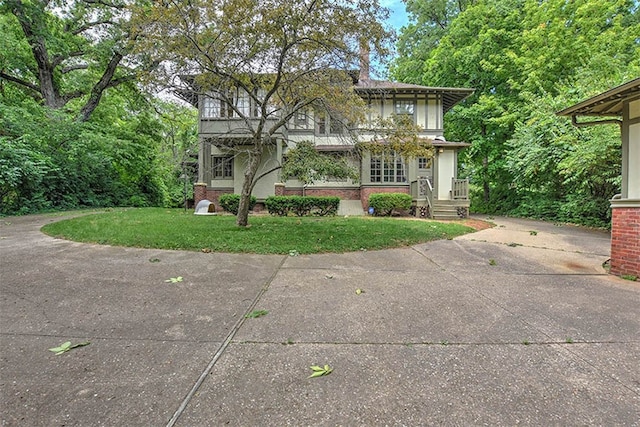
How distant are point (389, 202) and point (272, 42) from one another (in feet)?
26.7

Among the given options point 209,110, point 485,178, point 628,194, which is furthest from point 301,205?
point 485,178

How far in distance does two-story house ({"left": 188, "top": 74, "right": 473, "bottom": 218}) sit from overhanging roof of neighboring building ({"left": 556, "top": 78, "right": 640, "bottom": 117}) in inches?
286

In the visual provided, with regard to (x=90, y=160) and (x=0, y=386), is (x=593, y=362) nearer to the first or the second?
(x=0, y=386)

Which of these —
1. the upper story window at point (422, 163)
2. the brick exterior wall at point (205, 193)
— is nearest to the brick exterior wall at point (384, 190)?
the upper story window at point (422, 163)

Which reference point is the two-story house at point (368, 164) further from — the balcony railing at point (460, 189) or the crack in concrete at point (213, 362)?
the crack in concrete at point (213, 362)

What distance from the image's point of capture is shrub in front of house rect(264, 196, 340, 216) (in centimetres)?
1254

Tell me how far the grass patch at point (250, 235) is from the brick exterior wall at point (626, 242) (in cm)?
333

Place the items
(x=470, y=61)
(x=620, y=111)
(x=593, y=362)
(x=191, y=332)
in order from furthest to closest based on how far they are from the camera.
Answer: (x=470, y=61) < (x=620, y=111) < (x=191, y=332) < (x=593, y=362)

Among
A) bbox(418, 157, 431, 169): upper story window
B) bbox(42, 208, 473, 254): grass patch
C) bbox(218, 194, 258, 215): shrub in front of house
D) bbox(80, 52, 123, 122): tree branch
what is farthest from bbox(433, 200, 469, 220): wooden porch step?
bbox(80, 52, 123, 122): tree branch

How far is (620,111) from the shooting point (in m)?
5.51

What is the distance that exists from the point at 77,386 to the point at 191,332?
87cm

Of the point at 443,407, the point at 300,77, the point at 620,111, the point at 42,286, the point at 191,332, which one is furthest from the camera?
the point at 300,77

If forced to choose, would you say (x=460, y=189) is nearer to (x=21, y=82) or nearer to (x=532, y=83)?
(x=532, y=83)

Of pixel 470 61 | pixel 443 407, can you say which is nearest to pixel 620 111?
pixel 443 407
